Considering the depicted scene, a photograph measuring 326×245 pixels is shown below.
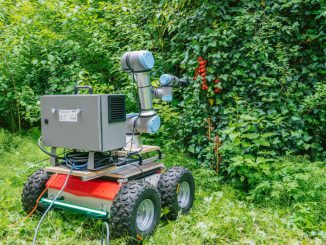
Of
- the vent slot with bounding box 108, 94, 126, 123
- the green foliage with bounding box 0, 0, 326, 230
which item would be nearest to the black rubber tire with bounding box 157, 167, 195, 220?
the vent slot with bounding box 108, 94, 126, 123

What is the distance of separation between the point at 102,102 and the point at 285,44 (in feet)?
8.23

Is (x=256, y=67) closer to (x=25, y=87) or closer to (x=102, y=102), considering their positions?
(x=102, y=102)

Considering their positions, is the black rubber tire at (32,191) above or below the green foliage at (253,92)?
below

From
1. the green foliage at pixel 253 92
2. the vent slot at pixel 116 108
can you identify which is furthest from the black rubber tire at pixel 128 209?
the green foliage at pixel 253 92

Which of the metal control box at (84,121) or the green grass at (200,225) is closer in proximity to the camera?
the metal control box at (84,121)

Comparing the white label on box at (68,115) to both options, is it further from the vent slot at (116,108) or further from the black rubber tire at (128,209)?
the black rubber tire at (128,209)

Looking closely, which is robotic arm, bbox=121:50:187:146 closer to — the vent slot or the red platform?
the vent slot

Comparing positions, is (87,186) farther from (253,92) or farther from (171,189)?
(253,92)

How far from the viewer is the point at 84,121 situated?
243 centimetres

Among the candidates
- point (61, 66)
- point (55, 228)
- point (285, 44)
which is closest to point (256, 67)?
point (285, 44)

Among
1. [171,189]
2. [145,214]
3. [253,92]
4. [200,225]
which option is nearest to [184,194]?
[171,189]

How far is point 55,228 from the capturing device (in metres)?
2.65

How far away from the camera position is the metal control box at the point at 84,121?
240 centimetres

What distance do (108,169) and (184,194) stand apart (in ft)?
2.62
